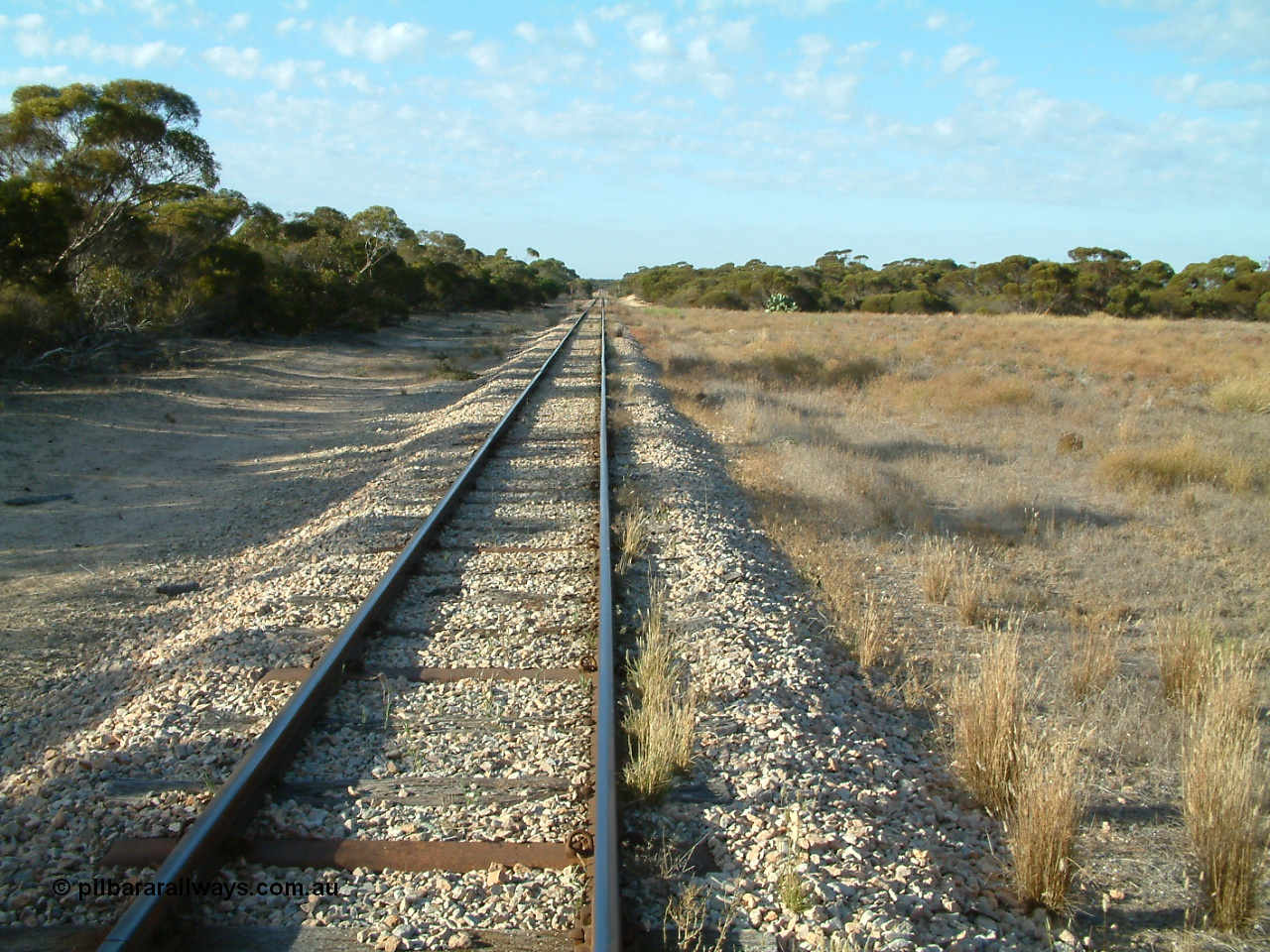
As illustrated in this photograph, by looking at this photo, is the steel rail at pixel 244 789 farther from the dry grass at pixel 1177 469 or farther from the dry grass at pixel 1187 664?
the dry grass at pixel 1177 469

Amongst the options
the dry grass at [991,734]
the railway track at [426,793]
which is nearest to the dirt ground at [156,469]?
the railway track at [426,793]

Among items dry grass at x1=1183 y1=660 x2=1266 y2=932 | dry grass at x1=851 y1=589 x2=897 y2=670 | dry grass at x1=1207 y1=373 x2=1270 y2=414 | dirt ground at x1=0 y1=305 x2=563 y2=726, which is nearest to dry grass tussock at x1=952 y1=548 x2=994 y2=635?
dry grass at x1=851 y1=589 x2=897 y2=670

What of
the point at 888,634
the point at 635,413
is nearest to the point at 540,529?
the point at 888,634

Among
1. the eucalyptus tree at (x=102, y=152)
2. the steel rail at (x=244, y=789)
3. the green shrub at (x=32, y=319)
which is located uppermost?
the eucalyptus tree at (x=102, y=152)

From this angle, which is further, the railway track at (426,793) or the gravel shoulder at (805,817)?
the gravel shoulder at (805,817)

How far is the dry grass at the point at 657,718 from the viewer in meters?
3.97

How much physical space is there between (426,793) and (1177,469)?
10.9 meters

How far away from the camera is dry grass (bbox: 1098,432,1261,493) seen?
11211 mm

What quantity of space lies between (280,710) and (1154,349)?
3187 cm

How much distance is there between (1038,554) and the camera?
8.46 metres

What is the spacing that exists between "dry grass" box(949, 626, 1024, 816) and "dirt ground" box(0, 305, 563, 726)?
503 centimetres

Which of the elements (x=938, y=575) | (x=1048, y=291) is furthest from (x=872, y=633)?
(x=1048, y=291)

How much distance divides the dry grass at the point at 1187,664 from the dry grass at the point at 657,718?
2.90 m

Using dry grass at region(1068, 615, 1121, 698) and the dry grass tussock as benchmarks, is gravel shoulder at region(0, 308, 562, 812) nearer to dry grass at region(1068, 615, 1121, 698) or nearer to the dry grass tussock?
the dry grass tussock
